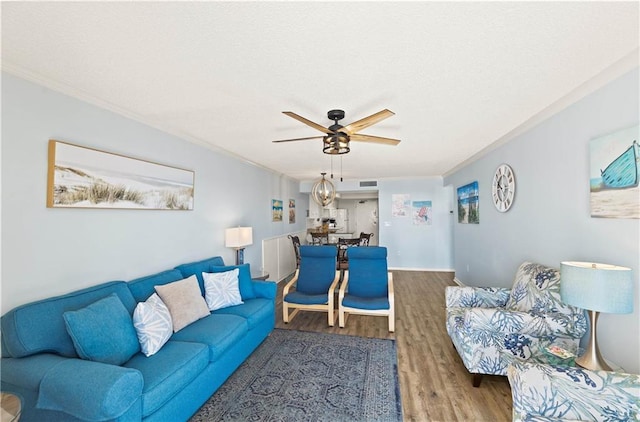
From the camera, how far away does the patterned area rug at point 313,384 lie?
2021mm

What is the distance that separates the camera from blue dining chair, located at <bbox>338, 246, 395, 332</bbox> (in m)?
3.43

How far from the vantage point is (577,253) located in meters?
2.22

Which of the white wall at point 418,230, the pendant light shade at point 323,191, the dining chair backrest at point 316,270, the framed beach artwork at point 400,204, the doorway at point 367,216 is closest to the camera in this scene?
the pendant light shade at point 323,191

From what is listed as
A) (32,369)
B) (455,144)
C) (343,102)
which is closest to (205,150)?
(343,102)

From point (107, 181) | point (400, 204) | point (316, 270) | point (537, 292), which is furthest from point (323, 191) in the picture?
point (400, 204)

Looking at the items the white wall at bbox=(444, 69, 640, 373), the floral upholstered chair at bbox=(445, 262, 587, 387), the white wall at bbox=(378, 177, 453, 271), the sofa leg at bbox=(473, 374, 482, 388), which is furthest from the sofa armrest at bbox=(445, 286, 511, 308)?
the white wall at bbox=(378, 177, 453, 271)

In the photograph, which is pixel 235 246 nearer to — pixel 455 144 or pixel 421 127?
pixel 421 127

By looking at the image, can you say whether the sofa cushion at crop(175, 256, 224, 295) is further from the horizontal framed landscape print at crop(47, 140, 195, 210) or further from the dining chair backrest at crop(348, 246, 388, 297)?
the dining chair backrest at crop(348, 246, 388, 297)

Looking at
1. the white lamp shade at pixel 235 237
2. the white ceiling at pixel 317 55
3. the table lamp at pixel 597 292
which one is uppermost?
the white ceiling at pixel 317 55

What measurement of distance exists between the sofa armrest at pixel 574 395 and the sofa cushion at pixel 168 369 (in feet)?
6.59

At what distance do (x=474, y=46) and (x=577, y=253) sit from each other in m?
1.92

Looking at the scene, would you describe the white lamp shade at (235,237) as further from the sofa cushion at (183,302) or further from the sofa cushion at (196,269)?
the sofa cushion at (183,302)

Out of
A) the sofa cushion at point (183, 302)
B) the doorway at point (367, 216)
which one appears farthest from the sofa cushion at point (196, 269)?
the doorway at point (367, 216)

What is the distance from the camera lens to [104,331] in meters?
1.76
